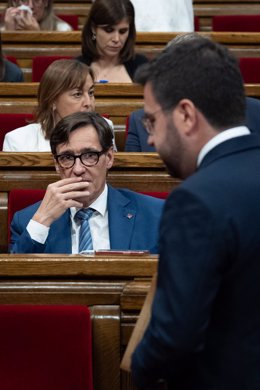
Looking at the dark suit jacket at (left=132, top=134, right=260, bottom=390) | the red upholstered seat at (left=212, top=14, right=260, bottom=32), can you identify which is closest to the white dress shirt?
the dark suit jacket at (left=132, top=134, right=260, bottom=390)

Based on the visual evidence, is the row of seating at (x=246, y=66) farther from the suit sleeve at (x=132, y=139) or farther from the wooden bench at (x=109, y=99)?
the suit sleeve at (x=132, y=139)

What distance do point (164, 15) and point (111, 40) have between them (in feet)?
1.45

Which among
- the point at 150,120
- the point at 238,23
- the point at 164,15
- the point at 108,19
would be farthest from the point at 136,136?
the point at 238,23

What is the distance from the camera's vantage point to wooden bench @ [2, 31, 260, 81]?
201cm

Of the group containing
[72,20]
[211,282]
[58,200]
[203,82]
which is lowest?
[72,20]

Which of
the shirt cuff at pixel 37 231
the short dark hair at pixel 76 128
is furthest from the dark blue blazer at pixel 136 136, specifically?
the shirt cuff at pixel 37 231

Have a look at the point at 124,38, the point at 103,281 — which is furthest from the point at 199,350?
the point at 124,38

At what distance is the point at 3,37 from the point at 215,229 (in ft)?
5.23

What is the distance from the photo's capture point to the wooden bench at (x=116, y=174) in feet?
4.32

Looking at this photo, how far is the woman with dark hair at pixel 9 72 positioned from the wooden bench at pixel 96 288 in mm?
982

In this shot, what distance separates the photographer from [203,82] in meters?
0.61

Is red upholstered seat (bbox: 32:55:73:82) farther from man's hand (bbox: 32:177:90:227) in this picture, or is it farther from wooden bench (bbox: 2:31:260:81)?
man's hand (bbox: 32:177:90:227)

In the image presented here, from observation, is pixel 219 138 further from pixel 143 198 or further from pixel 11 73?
pixel 11 73

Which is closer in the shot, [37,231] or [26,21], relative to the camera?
[37,231]
